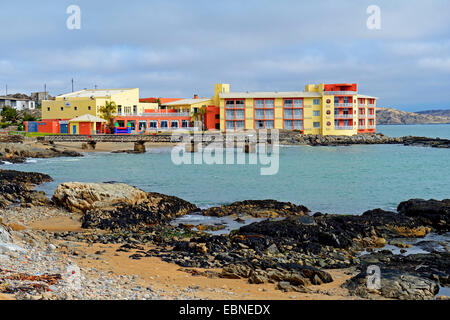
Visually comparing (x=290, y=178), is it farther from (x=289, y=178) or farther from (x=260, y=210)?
(x=260, y=210)

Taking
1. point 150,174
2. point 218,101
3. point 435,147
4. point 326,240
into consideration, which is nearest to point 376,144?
point 435,147

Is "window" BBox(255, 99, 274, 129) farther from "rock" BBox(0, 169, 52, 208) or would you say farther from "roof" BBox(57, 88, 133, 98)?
"rock" BBox(0, 169, 52, 208)

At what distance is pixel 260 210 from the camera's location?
68.4 feet

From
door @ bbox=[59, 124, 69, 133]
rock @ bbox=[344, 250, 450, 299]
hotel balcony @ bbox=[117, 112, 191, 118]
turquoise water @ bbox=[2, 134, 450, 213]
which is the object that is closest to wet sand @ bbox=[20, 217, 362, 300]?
rock @ bbox=[344, 250, 450, 299]

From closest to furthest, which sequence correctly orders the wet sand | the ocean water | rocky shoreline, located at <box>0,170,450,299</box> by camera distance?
the wet sand
rocky shoreline, located at <box>0,170,450,299</box>
the ocean water

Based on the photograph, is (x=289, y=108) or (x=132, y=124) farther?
(x=289, y=108)

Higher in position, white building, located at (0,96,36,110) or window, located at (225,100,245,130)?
white building, located at (0,96,36,110)

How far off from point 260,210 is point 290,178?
1705 centimetres

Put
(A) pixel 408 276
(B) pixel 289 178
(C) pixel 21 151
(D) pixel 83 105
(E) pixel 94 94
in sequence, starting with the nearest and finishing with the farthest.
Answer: (A) pixel 408 276, (B) pixel 289 178, (C) pixel 21 151, (D) pixel 83 105, (E) pixel 94 94

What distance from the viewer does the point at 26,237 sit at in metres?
12.1

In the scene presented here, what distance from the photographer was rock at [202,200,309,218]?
801 inches

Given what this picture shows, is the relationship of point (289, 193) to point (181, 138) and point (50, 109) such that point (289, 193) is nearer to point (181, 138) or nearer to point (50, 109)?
point (181, 138)

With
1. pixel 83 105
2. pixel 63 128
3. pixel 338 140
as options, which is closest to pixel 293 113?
pixel 338 140
